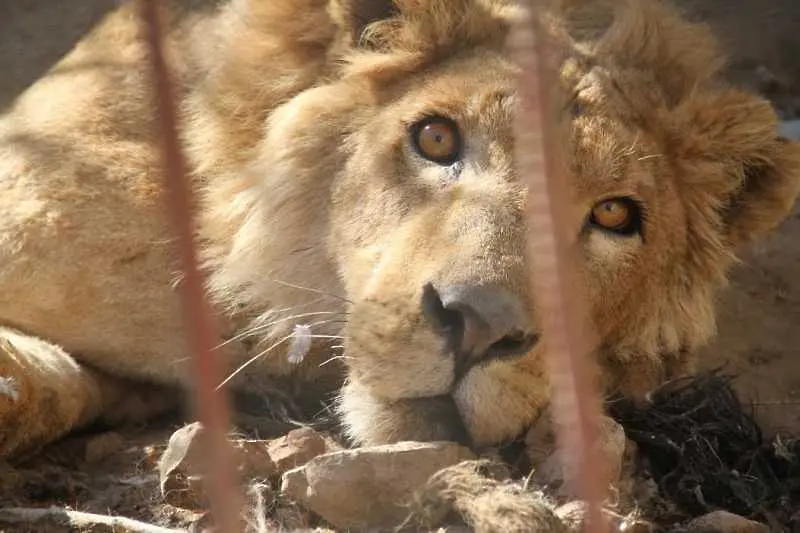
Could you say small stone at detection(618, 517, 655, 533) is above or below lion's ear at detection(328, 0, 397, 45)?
below

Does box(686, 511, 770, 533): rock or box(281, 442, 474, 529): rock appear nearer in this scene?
box(281, 442, 474, 529): rock

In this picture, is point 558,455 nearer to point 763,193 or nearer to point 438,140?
point 438,140

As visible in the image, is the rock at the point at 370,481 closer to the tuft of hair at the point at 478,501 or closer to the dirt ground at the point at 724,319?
the tuft of hair at the point at 478,501

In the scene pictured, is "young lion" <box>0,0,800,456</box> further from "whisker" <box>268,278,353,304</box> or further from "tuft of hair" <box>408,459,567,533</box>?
"tuft of hair" <box>408,459,567,533</box>

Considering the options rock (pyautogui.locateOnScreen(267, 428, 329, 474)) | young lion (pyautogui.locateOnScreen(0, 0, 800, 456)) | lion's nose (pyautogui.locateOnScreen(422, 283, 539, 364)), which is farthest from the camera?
young lion (pyautogui.locateOnScreen(0, 0, 800, 456))

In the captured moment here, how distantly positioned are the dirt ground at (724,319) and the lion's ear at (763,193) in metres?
0.62

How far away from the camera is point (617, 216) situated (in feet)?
9.23

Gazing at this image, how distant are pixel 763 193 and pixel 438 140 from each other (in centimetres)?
105

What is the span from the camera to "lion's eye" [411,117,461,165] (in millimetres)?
2793

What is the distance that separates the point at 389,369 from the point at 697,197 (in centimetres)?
114

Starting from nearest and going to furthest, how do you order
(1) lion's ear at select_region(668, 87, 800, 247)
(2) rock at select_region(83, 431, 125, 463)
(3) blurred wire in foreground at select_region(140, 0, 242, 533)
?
1. (3) blurred wire in foreground at select_region(140, 0, 242, 533)
2. (2) rock at select_region(83, 431, 125, 463)
3. (1) lion's ear at select_region(668, 87, 800, 247)

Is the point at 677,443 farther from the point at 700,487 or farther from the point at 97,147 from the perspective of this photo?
the point at 97,147

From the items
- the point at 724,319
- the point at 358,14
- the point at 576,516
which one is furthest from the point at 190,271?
the point at 724,319

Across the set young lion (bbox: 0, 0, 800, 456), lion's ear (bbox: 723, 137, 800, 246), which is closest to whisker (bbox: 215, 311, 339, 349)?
young lion (bbox: 0, 0, 800, 456)
